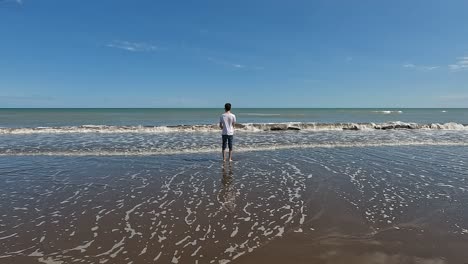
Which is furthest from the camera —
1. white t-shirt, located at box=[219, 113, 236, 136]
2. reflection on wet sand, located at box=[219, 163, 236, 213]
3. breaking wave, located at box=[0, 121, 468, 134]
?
breaking wave, located at box=[0, 121, 468, 134]

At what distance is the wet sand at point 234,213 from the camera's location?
443 centimetres

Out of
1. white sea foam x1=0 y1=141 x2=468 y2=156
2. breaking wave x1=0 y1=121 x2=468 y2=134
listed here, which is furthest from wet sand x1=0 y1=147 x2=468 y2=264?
breaking wave x1=0 y1=121 x2=468 y2=134

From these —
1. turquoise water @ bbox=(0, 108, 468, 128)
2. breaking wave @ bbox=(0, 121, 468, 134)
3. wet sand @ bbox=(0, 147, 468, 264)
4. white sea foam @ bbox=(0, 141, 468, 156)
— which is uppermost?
turquoise water @ bbox=(0, 108, 468, 128)

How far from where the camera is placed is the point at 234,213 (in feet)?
19.8

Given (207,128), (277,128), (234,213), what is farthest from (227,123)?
(277,128)

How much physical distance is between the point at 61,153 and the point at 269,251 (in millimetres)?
11936

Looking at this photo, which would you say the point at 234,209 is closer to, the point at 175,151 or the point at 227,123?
the point at 227,123

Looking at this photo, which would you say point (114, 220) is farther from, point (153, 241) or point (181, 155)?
point (181, 155)

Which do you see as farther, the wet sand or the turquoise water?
the turquoise water

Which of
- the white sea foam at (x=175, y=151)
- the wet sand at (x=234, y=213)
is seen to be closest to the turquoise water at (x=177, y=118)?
the white sea foam at (x=175, y=151)

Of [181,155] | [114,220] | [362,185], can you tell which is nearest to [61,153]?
Result: [181,155]

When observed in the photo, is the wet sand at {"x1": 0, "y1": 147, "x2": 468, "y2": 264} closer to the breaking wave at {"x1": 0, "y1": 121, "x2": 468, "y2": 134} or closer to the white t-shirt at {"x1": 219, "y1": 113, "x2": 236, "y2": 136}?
the white t-shirt at {"x1": 219, "y1": 113, "x2": 236, "y2": 136}

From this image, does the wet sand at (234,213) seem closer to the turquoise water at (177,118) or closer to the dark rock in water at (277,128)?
the dark rock in water at (277,128)

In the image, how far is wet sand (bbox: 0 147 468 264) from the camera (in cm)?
443
